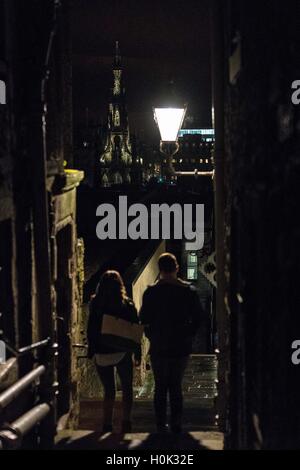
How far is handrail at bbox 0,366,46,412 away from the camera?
6.18 metres

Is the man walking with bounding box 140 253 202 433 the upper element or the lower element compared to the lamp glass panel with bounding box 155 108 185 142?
lower

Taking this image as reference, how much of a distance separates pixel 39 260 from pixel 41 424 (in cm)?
A: 153

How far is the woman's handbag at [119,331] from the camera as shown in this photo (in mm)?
8406

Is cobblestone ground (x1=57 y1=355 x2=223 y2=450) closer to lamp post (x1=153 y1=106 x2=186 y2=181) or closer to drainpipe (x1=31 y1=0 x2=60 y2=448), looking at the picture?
drainpipe (x1=31 y1=0 x2=60 y2=448)

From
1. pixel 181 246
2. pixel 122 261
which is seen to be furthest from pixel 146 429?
pixel 181 246

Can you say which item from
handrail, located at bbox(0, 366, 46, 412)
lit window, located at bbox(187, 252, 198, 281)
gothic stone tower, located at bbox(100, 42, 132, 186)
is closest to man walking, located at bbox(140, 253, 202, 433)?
handrail, located at bbox(0, 366, 46, 412)

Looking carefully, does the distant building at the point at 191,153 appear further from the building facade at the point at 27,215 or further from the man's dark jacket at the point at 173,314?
the man's dark jacket at the point at 173,314

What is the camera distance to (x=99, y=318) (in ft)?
27.7

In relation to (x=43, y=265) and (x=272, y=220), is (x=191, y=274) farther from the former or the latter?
(x=272, y=220)

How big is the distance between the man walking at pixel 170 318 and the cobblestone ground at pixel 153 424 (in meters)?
0.59

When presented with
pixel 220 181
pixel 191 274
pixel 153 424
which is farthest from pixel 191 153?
pixel 220 181

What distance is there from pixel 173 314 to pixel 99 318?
30.8 inches

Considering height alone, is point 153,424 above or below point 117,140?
below

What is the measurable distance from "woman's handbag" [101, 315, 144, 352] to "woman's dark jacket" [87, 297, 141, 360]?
42 millimetres
